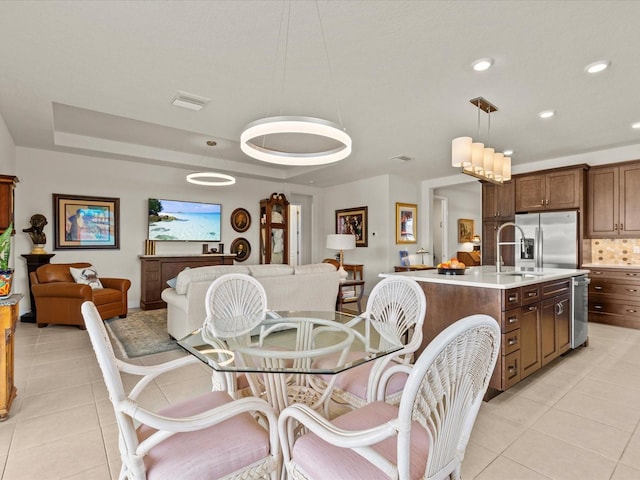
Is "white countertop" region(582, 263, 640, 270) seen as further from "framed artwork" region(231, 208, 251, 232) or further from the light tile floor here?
"framed artwork" region(231, 208, 251, 232)

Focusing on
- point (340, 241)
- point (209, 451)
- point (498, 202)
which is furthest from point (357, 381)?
point (498, 202)

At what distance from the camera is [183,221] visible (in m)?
6.52

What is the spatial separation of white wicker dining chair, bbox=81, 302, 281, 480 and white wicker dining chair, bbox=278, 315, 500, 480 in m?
0.10

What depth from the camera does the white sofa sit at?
11.3 ft

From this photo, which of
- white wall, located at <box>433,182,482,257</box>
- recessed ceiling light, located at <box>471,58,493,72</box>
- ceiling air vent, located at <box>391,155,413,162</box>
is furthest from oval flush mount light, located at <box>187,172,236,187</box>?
white wall, located at <box>433,182,482,257</box>

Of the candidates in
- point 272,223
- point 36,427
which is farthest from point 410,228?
point 36,427

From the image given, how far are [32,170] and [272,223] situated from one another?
4008 millimetres

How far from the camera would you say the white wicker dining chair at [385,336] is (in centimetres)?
174

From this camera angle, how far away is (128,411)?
40.8 inches

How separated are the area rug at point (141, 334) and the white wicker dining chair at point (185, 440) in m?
2.53

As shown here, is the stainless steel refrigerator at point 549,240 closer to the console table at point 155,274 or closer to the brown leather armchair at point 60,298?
the console table at point 155,274

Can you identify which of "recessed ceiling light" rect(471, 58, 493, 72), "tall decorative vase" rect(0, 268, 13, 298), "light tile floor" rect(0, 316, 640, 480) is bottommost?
"light tile floor" rect(0, 316, 640, 480)

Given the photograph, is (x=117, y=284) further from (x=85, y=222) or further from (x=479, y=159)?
(x=479, y=159)

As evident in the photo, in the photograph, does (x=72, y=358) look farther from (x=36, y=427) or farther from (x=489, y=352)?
(x=489, y=352)
